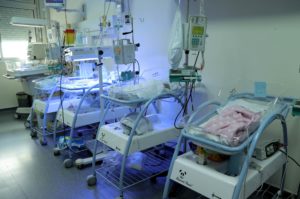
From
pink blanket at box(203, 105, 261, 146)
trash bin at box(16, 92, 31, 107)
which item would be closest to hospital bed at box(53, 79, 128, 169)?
pink blanket at box(203, 105, 261, 146)

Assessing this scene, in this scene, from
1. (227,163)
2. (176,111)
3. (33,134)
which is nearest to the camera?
(227,163)

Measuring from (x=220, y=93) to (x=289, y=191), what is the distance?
1047mm

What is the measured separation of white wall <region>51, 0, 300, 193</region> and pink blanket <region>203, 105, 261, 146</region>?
0.65 meters

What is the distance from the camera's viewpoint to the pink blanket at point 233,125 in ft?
4.57

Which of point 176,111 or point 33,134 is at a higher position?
point 176,111

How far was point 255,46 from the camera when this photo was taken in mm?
2143

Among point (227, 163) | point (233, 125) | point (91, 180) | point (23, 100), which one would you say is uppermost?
point (233, 125)

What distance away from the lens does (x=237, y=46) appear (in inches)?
89.3

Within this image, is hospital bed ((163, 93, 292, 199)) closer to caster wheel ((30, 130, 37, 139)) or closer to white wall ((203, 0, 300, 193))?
white wall ((203, 0, 300, 193))

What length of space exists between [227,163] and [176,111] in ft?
4.60

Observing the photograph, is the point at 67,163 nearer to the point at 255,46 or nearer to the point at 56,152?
the point at 56,152

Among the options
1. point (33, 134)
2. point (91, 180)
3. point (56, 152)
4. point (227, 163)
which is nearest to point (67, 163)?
point (56, 152)

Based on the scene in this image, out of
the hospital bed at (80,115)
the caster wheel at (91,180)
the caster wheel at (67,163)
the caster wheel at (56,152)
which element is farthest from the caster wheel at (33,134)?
the caster wheel at (91,180)

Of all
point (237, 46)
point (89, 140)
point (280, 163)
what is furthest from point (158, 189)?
point (237, 46)
